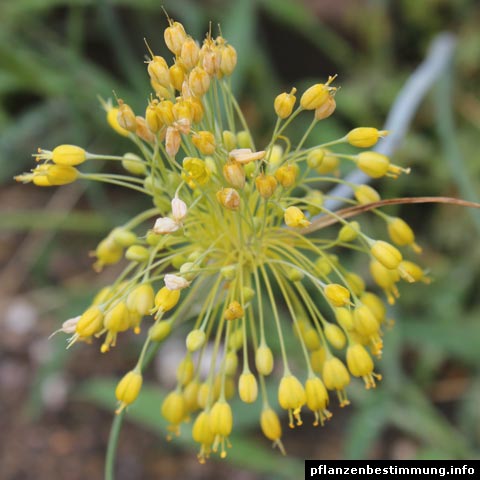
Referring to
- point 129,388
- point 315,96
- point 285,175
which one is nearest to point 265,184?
point 285,175

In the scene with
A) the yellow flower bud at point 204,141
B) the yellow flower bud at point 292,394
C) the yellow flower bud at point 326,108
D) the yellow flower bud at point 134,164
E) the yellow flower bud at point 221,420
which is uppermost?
the yellow flower bud at point 326,108

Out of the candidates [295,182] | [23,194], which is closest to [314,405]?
[295,182]

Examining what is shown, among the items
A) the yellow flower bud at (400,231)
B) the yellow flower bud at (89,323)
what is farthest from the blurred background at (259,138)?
the yellow flower bud at (89,323)

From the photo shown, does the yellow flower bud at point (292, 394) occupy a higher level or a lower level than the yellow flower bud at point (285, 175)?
lower

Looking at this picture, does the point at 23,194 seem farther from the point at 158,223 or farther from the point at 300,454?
the point at 158,223

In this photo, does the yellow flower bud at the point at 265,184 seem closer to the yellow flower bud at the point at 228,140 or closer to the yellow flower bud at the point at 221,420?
the yellow flower bud at the point at 228,140

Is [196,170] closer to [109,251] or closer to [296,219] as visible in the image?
[296,219]

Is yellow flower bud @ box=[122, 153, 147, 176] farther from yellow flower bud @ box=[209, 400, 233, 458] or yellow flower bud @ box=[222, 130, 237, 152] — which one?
yellow flower bud @ box=[209, 400, 233, 458]
